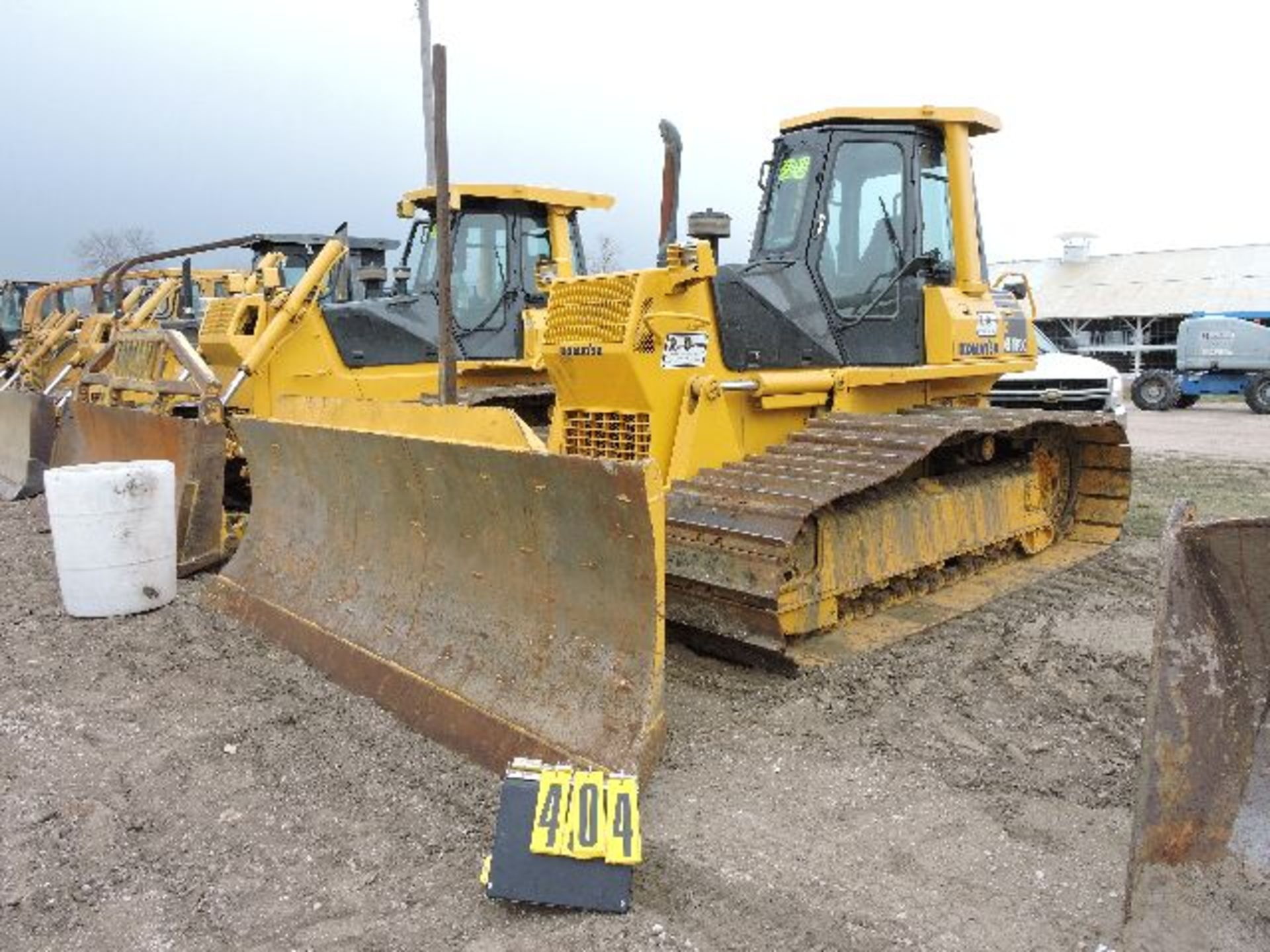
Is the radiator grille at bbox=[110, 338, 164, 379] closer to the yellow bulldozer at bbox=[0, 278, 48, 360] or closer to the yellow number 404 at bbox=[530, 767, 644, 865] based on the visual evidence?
the yellow number 404 at bbox=[530, 767, 644, 865]

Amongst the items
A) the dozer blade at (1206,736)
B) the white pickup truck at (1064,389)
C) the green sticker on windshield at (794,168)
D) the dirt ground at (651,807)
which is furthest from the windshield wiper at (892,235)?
the white pickup truck at (1064,389)

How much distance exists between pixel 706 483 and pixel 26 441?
832 centimetres

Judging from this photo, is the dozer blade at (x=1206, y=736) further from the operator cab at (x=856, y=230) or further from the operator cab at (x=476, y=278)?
the operator cab at (x=476, y=278)

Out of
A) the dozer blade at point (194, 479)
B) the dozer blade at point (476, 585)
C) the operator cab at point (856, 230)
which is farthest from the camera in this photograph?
the dozer blade at point (194, 479)

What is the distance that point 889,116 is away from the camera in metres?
6.44

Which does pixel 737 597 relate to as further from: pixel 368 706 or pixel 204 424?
pixel 204 424

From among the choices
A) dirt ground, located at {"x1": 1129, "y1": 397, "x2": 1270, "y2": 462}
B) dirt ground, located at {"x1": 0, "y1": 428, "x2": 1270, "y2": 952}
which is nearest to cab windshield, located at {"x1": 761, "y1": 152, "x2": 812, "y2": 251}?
dirt ground, located at {"x1": 0, "y1": 428, "x2": 1270, "y2": 952}

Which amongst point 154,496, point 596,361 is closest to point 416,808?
point 596,361

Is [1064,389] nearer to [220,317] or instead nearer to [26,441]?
[220,317]

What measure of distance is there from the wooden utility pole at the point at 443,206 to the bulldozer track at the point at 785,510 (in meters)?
1.30

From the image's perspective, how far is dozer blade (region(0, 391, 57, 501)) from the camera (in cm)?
1035

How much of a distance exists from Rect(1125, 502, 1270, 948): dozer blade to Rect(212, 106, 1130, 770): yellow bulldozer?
60.9 inches

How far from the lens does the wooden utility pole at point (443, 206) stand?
5.25m

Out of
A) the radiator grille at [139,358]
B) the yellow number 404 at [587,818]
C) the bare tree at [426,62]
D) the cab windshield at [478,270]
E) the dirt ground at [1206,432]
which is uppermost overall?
the bare tree at [426,62]
